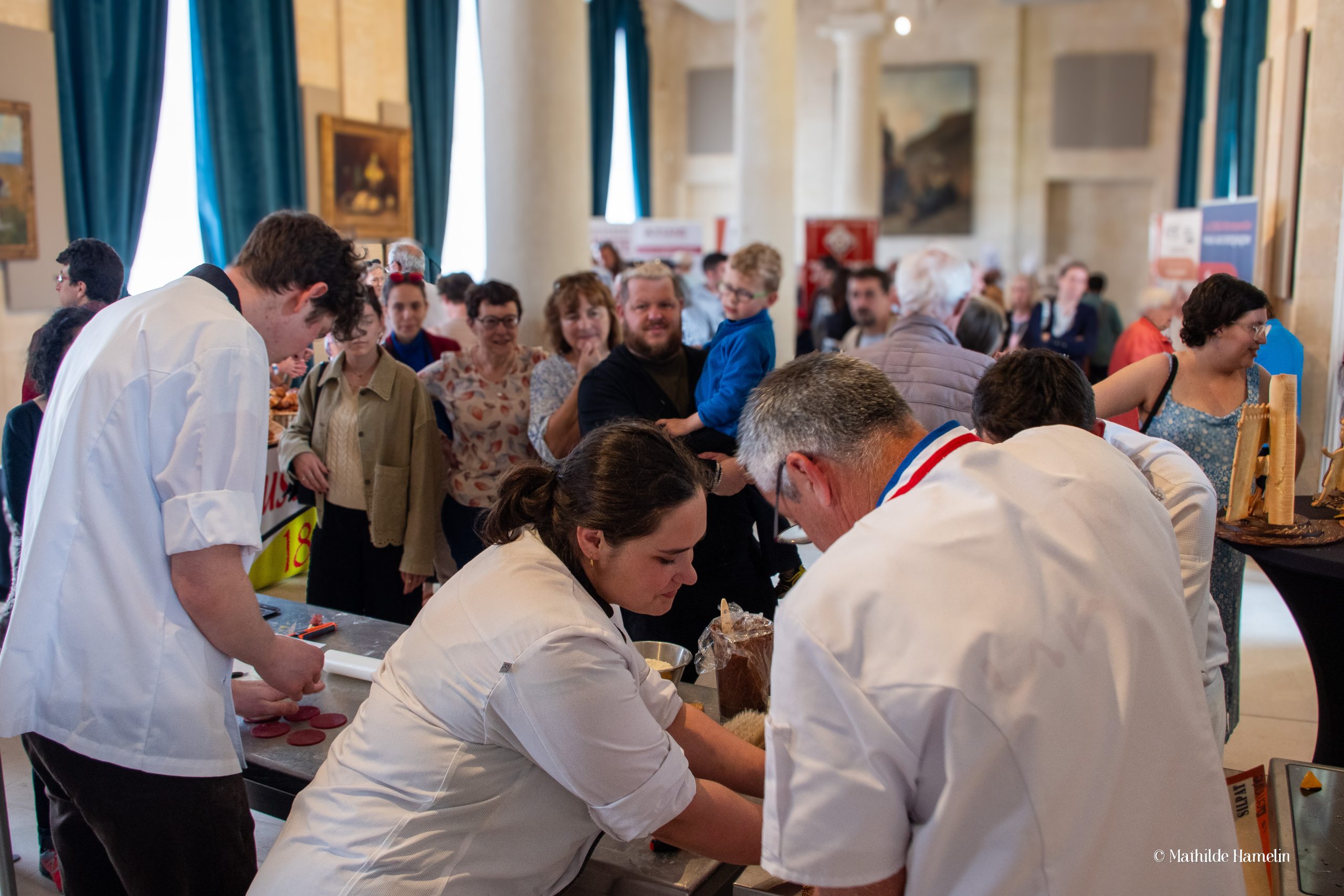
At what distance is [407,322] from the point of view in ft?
14.9

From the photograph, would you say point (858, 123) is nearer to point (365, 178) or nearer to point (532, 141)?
point (365, 178)

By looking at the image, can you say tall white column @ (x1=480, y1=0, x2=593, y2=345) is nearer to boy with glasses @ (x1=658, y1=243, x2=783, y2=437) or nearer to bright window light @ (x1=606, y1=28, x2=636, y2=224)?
boy with glasses @ (x1=658, y1=243, x2=783, y2=437)

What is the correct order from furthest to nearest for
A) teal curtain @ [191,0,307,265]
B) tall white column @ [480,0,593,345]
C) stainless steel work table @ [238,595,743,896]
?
teal curtain @ [191,0,307,265] < tall white column @ [480,0,593,345] < stainless steel work table @ [238,595,743,896]

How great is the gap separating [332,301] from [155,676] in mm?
701

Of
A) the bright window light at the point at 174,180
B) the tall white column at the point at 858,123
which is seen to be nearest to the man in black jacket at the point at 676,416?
the bright window light at the point at 174,180

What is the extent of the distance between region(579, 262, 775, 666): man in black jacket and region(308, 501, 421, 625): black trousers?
2.70 feet

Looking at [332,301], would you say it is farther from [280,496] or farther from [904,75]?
[904,75]

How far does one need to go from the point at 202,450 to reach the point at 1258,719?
3857mm

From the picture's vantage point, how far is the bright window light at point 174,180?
289 inches

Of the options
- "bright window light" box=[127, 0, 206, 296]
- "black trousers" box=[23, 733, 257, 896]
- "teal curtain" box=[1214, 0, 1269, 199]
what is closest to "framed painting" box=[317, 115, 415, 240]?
"bright window light" box=[127, 0, 206, 296]

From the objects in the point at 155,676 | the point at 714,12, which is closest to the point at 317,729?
the point at 155,676

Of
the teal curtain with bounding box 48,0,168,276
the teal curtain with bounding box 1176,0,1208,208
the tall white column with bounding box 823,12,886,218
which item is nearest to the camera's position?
the teal curtain with bounding box 48,0,168,276

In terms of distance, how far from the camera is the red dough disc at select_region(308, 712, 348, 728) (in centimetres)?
206

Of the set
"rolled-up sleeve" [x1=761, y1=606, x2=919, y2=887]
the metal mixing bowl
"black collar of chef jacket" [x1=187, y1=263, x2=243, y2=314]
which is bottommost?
the metal mixing bowl
